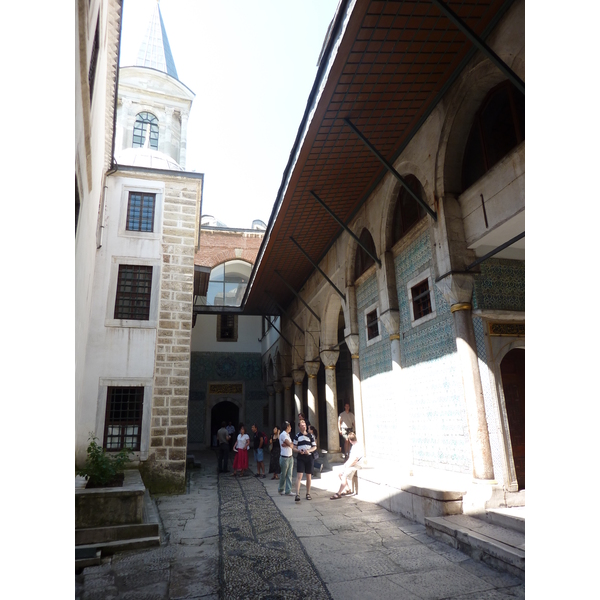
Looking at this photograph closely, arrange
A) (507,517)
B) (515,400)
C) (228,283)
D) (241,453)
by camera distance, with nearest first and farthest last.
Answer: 1. (507,517)
2. (515,400)
3. (241,453)
4. (228,283)

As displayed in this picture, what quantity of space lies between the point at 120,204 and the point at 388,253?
6570 mm

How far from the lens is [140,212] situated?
422 inches

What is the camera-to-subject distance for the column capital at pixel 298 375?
1484 cm

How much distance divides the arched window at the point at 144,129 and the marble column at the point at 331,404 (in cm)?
1263

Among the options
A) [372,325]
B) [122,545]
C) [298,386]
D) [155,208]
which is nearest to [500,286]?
[372,325]

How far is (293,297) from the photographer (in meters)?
14.9

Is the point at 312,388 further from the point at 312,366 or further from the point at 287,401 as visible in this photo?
the point at 287,401

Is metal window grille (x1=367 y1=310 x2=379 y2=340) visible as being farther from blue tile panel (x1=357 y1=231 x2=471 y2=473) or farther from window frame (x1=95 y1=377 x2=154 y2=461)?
window frame (x1=95 y1=377 x2=154 y2=461)

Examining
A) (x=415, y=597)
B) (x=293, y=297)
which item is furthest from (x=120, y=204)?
(x=415, y=597)

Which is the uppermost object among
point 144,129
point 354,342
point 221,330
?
point 144,129

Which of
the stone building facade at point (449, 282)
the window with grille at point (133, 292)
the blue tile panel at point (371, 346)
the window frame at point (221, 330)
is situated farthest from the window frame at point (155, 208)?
the window frame at point (221, 330)

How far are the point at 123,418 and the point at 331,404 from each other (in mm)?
4801

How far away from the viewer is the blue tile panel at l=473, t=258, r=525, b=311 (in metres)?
5.64
